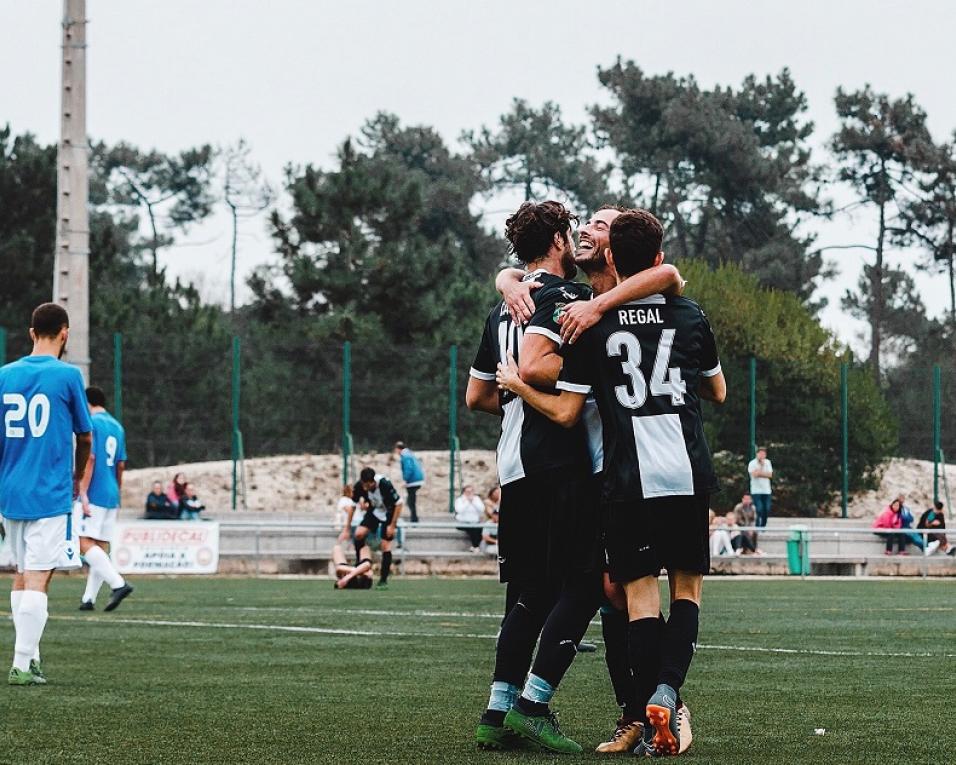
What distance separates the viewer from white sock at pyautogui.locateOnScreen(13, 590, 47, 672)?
29.3 ft

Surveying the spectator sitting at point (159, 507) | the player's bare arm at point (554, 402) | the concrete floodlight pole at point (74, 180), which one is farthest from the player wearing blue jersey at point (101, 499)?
the spectator sitting at point (159, 507)

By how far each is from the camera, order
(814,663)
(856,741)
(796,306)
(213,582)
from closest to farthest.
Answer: (856,741)
(814,663)
(213,582)
(796,306)

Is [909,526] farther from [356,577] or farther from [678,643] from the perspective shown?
[678,643]

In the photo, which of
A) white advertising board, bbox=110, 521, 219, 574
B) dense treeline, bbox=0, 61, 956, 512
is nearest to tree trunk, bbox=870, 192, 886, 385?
dense treeline, bbox=0, 61, 956, 512

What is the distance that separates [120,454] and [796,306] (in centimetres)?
3187

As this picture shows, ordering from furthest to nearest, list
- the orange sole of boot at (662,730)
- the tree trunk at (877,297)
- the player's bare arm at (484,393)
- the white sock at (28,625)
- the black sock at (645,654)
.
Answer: the tree trunk at (877,297)
the white sock at (28,625)
the player's bare arm at (484,393)
the black sock at (645,654)
the orange sole of boot at (662,730)

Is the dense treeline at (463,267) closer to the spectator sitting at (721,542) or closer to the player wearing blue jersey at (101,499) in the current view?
the spectator sitting at (721,542)

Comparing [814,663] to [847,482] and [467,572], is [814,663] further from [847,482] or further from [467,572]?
[847,482]

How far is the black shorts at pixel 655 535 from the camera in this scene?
237 inches

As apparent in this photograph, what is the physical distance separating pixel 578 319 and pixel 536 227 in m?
0.58

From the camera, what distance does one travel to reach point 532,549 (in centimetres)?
643

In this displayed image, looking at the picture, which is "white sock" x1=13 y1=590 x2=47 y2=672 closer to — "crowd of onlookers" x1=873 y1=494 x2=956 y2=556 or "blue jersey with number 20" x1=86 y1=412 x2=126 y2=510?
"blue jersey with number 20" x1=86 y1=412 x2=126 y2=510

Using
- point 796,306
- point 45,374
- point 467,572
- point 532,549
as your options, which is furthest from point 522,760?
point 796,306

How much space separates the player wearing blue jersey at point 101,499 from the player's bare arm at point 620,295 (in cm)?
987
